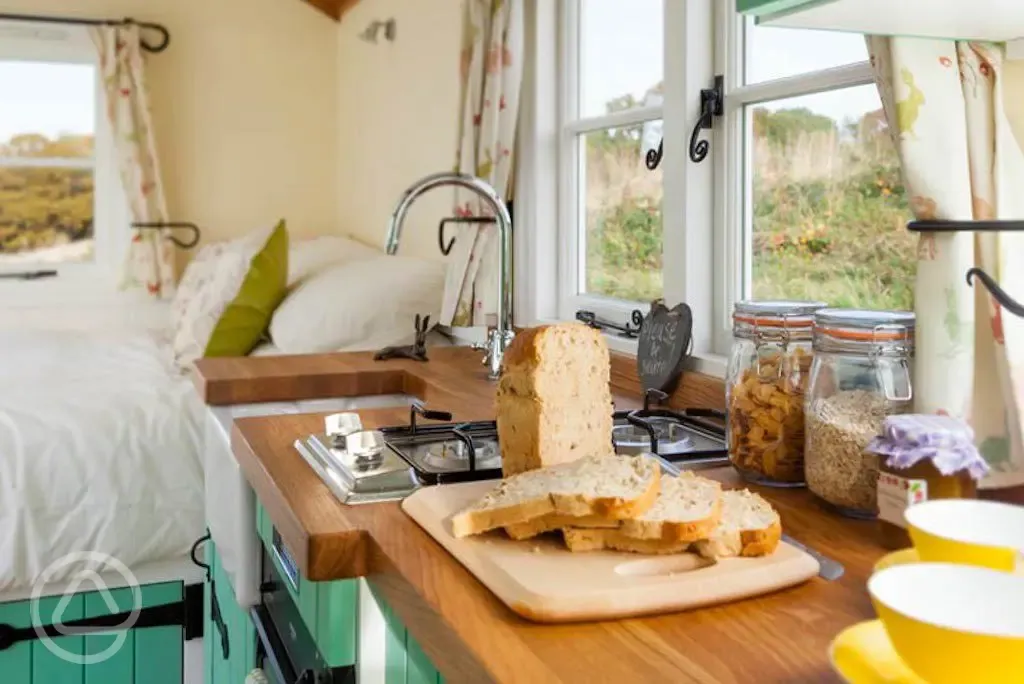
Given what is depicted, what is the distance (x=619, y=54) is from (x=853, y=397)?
1484 millimetres

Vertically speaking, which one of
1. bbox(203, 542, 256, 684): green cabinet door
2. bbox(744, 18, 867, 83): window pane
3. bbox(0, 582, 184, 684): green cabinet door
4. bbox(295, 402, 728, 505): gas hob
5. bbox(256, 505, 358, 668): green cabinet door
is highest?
bbox(744, 18, 867, 83): window pane

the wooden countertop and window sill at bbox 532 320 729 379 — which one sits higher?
window sill at bbox 532 320 729 379

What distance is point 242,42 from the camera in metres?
4.65

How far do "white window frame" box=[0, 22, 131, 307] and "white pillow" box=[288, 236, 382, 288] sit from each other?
979 millimetres

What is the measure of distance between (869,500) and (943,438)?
15 centimetres

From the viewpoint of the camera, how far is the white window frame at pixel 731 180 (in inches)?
76.6

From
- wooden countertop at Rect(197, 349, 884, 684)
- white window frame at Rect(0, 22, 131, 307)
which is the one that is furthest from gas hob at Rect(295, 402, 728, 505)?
white window frame at Rect(0, 22, 131, 307)

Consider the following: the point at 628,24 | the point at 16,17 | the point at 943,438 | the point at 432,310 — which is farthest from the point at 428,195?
the point at 943,438

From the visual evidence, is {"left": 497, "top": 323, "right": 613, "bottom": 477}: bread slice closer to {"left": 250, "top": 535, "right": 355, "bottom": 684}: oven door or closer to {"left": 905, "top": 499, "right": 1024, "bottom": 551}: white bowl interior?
{"left": 250, "top": 535, "right": 355, "bottom": 684}: oven door

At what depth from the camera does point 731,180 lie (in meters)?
1.98

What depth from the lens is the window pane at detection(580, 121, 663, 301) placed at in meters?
2.30

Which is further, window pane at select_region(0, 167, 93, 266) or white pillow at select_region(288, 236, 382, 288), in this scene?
window pane at select_region(0, 167, 93, 266)

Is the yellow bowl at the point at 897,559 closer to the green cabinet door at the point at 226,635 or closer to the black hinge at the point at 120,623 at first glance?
the green cabinet door at the point at 226,635

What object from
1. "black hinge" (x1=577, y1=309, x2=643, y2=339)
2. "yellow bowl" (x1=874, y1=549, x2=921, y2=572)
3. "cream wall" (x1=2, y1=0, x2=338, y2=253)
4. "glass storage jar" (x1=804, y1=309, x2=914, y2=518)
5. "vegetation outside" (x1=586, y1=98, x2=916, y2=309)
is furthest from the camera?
"cream wall" (x1=2, y1=0, x2=338, y2=253)
